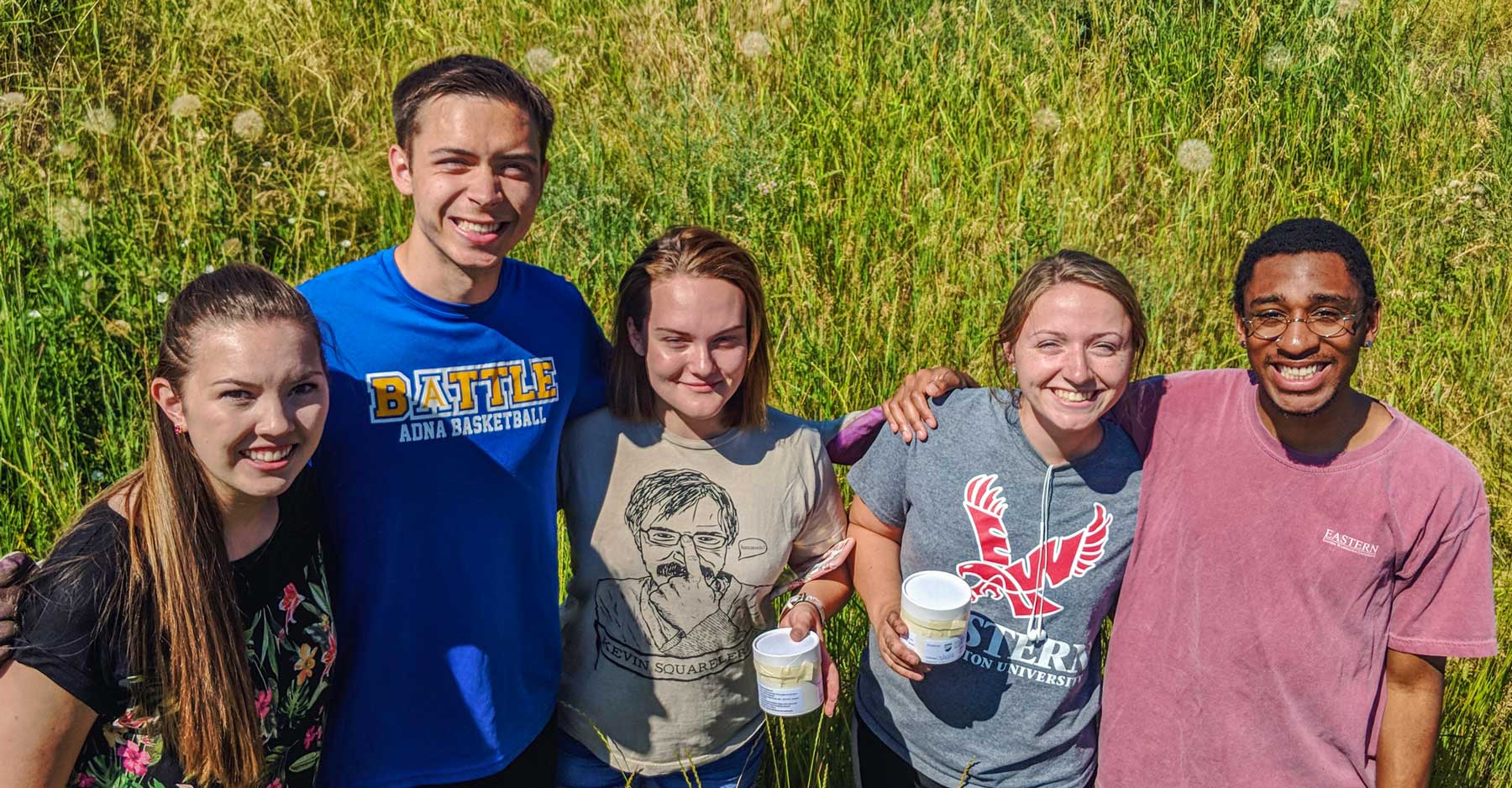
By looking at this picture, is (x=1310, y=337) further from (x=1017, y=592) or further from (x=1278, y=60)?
(x=1278, y=60)

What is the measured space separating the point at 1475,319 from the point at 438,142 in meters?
4.30

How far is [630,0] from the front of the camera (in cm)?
539

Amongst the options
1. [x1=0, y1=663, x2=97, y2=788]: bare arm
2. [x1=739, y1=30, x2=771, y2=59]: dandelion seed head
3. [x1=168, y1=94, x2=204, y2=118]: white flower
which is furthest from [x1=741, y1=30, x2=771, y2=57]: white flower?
[x1=0, y1=663, x2=97, y2=788]: bare arm

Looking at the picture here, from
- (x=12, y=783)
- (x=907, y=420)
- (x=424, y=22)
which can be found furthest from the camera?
(x=424, y=22)

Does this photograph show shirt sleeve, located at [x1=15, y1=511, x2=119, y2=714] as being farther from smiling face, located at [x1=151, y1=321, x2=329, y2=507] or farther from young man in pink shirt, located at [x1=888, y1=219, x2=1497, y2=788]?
young man in pink shirt, located at [x1=888, y1=219, x2=1497, y2=788]

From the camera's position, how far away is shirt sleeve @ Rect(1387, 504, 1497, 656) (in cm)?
195

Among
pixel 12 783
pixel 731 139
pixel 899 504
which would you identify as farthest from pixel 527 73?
pixel 12 783

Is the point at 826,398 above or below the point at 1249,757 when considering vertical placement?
above

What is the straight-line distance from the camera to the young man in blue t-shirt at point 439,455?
2061 millimetres

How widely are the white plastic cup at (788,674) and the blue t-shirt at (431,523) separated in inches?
20.5

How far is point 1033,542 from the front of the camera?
87.4 inches

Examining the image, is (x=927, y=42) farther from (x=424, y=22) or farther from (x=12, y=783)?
(x=12, y=783)

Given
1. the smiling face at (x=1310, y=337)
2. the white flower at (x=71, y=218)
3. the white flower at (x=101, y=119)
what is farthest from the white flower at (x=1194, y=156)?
the white flower at (x=101, y=119)

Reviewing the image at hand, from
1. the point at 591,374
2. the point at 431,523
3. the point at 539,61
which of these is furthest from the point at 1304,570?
the point at 539,61
